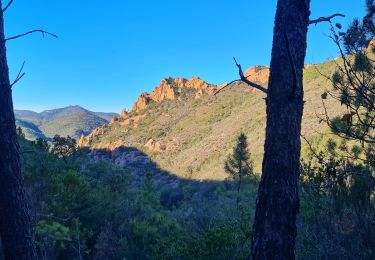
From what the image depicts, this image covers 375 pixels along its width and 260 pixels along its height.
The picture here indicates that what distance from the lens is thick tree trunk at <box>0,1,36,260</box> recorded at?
3.36 meters

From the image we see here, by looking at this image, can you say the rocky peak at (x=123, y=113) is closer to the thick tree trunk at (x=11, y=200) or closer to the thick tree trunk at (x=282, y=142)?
the thick tree trunk at (x=11, y=200)

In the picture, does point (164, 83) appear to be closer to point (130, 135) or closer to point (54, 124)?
point (130, 135)

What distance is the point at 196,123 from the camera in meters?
68.5

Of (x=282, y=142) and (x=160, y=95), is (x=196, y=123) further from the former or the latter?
(x=282, y=142)

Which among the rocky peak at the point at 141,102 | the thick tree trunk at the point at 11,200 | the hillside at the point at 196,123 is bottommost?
the thick tree trunk at the point at 11,200

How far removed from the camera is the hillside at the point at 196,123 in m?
46.1

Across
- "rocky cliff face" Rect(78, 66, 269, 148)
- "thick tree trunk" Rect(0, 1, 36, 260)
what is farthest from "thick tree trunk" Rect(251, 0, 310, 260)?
"rocky cliff face" Rect(78, 66, 269, 148)

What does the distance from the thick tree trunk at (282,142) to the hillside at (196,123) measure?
Result: 2993cm

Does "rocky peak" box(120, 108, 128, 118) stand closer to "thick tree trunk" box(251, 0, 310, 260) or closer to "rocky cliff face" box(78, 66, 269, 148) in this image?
"rocky cliff face" box(78, 66, 269, 148)

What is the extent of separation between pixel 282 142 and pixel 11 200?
2531mm

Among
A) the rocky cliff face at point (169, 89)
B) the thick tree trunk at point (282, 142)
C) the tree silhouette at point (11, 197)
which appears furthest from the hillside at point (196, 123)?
the tree silhouette at point (11, 197)

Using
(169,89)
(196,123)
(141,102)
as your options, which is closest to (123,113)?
(141,102)

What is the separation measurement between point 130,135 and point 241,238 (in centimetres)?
7491

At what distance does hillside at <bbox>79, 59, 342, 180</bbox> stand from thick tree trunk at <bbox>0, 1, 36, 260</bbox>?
3052cm
